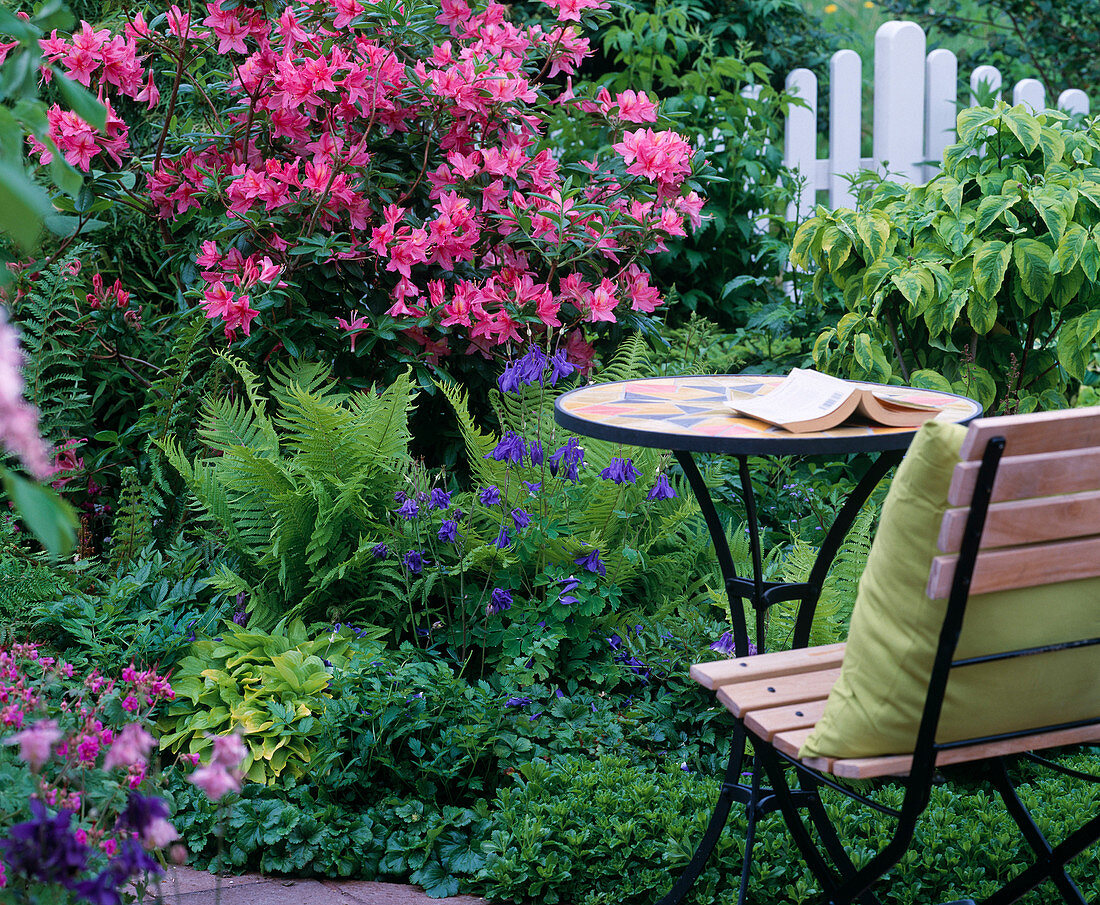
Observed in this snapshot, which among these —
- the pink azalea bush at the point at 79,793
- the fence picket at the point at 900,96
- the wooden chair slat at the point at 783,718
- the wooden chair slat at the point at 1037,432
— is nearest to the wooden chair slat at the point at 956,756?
the wooden chair slat at the point at 783,718

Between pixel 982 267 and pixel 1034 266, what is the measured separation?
17 centimetres

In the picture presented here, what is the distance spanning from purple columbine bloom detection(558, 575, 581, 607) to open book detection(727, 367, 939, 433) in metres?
0.80

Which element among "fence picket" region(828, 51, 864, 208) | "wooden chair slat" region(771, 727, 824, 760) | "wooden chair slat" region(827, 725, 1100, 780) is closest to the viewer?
"wooden chair slat" region(827, 725, 1100, 780)

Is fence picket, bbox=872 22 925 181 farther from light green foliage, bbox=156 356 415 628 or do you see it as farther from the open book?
the open book

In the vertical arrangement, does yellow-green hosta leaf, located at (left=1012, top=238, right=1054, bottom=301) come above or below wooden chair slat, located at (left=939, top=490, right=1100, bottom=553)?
above

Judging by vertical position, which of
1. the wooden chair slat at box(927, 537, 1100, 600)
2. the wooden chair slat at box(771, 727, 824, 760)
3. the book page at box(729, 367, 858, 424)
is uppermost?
the book page at box(729, 367, 858, 424)

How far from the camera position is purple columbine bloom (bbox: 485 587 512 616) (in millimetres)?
2869

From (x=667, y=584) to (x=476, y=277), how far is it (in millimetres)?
1280

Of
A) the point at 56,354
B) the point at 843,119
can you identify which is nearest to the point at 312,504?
the point at 56,354

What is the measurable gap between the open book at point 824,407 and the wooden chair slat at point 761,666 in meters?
0.44

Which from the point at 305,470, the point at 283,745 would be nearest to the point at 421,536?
the point at 305,470

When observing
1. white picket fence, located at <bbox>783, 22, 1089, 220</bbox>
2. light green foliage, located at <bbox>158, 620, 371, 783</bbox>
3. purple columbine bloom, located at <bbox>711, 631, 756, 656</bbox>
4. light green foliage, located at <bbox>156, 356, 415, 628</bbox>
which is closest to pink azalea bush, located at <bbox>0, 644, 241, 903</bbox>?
light green foliage, located at <bbox>158, 620, 371, 783</bbox>

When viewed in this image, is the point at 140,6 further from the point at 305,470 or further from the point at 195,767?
the point at 195,767

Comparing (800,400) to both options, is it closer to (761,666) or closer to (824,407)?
(824,407)
